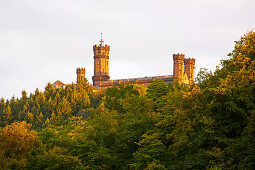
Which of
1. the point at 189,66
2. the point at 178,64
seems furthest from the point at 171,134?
the point at 189,66

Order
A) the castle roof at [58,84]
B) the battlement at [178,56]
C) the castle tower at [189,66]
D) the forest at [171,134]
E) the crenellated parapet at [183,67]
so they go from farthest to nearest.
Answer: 1. the castle roof at [58,84]
2. the castle tower at [189,66]
3. the battlement at [178,56]
4. the crenellated parapet at [183,67]
5. the forest at [171,134]

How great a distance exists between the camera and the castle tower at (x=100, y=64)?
529ft

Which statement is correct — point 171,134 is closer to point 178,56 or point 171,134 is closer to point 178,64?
point 178,64

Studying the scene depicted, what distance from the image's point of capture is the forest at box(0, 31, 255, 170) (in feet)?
118

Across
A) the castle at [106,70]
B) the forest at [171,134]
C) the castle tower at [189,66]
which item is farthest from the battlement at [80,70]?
the forest at [171,134]

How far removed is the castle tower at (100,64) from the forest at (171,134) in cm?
9827

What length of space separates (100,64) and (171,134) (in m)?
124

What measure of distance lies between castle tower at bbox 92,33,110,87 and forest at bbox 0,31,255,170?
9827 centimetres

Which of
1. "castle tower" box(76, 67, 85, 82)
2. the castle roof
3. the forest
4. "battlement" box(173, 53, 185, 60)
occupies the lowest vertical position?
the forest

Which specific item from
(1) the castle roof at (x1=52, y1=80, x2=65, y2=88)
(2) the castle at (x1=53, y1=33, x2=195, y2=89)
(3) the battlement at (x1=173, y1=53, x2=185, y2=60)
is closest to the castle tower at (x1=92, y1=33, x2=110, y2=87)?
(2) the castle at (x1=53, y1=33, x2=195, y2=89)

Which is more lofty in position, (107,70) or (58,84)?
(107,70)

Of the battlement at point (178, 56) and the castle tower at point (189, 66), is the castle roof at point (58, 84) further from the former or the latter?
the castle tower at point (189, 66)

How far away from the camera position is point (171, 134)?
39.9 m

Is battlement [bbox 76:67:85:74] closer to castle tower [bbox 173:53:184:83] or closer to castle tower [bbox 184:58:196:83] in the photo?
castle tower [bbox 173:53:184:83]
